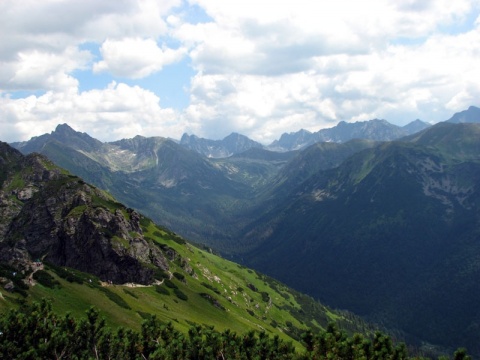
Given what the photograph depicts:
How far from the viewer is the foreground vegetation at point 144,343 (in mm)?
83062

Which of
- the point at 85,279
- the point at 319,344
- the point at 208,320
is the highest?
the point at 319,344

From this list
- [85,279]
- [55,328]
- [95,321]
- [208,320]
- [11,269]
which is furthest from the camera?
[208,320]

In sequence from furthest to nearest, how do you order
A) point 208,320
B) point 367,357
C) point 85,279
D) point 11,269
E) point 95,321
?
1. point 208,320
2. point 85,279
3. point 11,269
4. point 95,321
5. point 367,357

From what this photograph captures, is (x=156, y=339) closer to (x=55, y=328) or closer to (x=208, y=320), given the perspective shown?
(x=55, y=328)

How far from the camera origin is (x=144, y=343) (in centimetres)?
9500

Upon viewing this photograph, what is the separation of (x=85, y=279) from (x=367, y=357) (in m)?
115

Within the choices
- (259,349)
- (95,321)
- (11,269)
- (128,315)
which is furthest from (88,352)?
(11,269)

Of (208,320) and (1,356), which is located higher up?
(1,356)

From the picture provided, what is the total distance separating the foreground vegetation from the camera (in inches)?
3270

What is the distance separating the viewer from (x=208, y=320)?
188 metres

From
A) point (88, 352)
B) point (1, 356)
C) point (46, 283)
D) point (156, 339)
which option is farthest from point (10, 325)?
point (46, 283)

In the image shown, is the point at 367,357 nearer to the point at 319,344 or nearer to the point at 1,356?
the point at 319,344

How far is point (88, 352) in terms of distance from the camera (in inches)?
3590

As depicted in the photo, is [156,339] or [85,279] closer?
[156,339]
